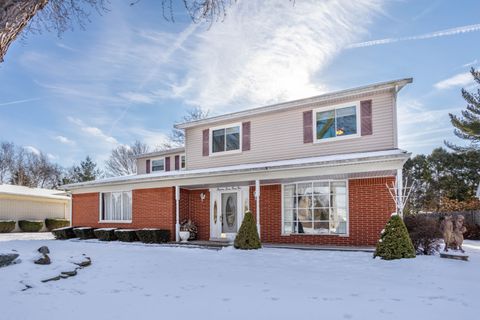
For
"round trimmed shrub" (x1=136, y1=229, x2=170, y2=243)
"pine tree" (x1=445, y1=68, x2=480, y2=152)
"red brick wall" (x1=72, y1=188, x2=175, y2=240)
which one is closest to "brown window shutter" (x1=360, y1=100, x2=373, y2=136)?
"red brick wall" (x1=72, y1=188, x2=175, y2=240)

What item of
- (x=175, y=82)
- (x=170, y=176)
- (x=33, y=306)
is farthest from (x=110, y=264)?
(x=175, y=82)

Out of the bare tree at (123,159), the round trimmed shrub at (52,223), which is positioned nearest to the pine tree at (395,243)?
the round trimmed shrub at (52,223)

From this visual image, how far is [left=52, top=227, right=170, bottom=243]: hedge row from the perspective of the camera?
14.5 m

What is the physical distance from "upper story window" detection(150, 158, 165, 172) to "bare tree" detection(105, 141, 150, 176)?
1653cm

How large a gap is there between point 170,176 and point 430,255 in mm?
9328

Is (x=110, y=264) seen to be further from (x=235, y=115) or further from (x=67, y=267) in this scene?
(x=235, y=115)

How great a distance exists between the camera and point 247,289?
21.2ft

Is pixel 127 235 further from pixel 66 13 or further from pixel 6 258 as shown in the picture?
pixel 66 13

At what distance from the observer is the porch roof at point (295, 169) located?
10.3m

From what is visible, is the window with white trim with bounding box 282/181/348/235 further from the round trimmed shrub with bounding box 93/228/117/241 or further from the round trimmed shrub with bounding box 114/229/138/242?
the round trimmed shrub with bounding box 93/228/117/241

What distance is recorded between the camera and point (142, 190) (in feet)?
52.3

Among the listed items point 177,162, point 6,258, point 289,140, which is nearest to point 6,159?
point 177,162

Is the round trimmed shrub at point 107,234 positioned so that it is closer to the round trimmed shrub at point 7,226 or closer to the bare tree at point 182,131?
the round trimmed shrub at point 7,226

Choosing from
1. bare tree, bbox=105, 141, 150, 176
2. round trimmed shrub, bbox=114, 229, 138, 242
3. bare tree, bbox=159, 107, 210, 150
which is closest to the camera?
round trimmed shrub, bbox=114, 229, 138, 242
